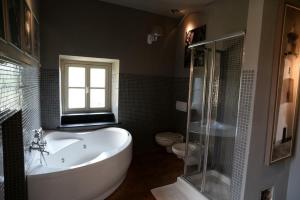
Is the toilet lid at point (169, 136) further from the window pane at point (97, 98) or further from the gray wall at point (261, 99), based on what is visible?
the gray wall at point (261, 99)

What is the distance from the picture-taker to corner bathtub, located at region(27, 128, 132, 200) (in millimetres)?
1707

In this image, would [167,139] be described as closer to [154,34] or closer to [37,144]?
[154,34]

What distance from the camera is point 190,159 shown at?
2611 mm

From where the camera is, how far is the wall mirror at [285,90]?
1625 millimetres

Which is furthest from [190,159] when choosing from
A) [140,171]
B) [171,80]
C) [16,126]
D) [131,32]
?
[131,32]

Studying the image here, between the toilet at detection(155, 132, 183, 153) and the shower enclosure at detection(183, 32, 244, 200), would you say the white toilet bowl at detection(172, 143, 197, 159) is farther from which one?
the toilet at detection(155, 132, 183, 153)

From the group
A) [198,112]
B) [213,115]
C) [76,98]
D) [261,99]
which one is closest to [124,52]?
[76,98]

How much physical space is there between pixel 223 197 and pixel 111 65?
9.31ft

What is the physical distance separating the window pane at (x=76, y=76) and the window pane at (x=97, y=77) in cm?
17

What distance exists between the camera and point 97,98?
3.50 m

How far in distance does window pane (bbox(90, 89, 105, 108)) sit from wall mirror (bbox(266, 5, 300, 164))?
9.17 feet

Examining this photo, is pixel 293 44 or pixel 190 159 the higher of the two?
pixel 293 44

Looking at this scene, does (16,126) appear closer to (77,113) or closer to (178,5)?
(77,113)

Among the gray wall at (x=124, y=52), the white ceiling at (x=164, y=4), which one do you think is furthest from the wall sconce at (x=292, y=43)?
the gray wall at (x=124, y=52)
